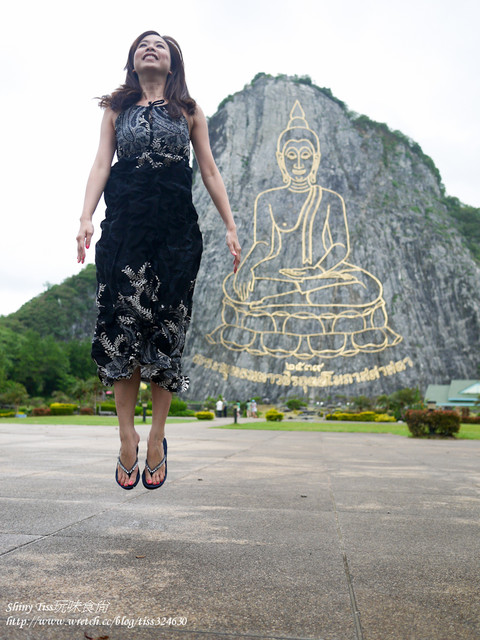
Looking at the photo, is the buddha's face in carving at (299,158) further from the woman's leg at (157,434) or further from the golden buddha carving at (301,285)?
the woman's leg at (157,434)

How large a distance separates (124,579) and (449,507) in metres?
1.93

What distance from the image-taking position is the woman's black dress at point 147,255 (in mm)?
2322

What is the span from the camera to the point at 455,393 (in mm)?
35469

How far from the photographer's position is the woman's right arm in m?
2.47

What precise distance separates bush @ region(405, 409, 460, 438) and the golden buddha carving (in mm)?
23670

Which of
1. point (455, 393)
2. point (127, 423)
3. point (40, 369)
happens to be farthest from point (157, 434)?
point (40, 369)

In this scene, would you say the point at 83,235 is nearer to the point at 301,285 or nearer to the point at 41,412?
the point at 41,412

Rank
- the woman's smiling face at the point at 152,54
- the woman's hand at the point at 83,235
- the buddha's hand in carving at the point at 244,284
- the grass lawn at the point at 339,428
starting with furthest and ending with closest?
the buddha's hand in carving at the point at 244,284 < the grass lawn at the point at 339,428 < the woman's smiling face at the point at 152,54 < the woman's hand at the point at 83,235

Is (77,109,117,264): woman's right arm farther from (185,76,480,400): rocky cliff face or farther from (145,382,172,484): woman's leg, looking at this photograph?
(185,76,480,400): rocky cliff face

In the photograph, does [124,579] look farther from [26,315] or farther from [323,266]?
[26,315]

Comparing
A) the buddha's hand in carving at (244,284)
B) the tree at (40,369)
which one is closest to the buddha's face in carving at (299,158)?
the buddha's hand in carving at (244,284)

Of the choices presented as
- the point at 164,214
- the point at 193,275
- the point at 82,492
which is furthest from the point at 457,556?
the point at 82,492

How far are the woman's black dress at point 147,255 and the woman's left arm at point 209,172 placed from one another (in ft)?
0.62

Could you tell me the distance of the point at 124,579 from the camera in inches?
60.2
